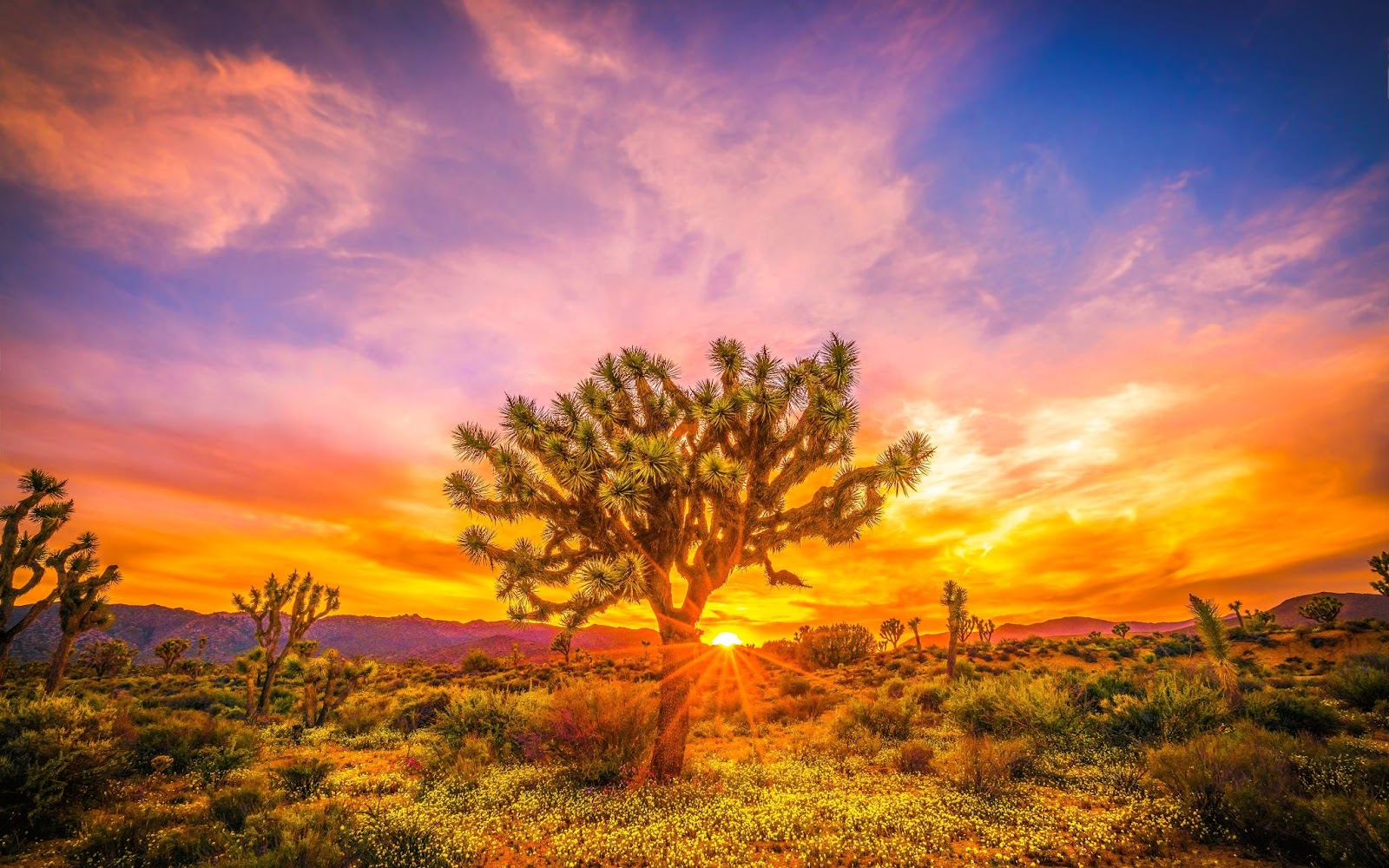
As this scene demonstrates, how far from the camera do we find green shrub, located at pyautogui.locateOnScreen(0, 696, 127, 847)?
305 inches

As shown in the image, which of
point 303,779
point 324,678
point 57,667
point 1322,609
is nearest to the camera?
point 303,779

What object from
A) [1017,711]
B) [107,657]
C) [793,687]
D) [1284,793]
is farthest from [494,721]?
[107,657]

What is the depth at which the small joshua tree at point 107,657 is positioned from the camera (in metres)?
37.2

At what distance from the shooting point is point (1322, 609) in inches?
1313

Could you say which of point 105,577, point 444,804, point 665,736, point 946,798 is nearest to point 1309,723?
point 946,798

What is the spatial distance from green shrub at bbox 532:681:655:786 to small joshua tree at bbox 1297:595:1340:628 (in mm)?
44963

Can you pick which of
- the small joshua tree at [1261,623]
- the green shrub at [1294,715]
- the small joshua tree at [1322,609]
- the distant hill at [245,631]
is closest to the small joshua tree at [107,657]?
the green shrub at [1294,715]

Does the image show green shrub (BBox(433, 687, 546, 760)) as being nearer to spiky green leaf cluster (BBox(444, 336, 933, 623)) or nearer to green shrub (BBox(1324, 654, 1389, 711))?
spiky green leaf cluster (BBox(444, 336, 933, 623))

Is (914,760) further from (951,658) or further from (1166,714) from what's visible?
(951,658)

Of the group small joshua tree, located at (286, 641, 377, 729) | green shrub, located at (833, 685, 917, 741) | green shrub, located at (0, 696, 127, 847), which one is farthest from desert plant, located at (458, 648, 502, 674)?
green shrub, located at (0, 696, 127, 847)

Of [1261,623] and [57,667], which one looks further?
[1261,623]

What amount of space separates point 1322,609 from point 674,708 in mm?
46600

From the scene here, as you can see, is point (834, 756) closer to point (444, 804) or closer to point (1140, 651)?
point (444, 804)

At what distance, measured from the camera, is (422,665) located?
147 ft
